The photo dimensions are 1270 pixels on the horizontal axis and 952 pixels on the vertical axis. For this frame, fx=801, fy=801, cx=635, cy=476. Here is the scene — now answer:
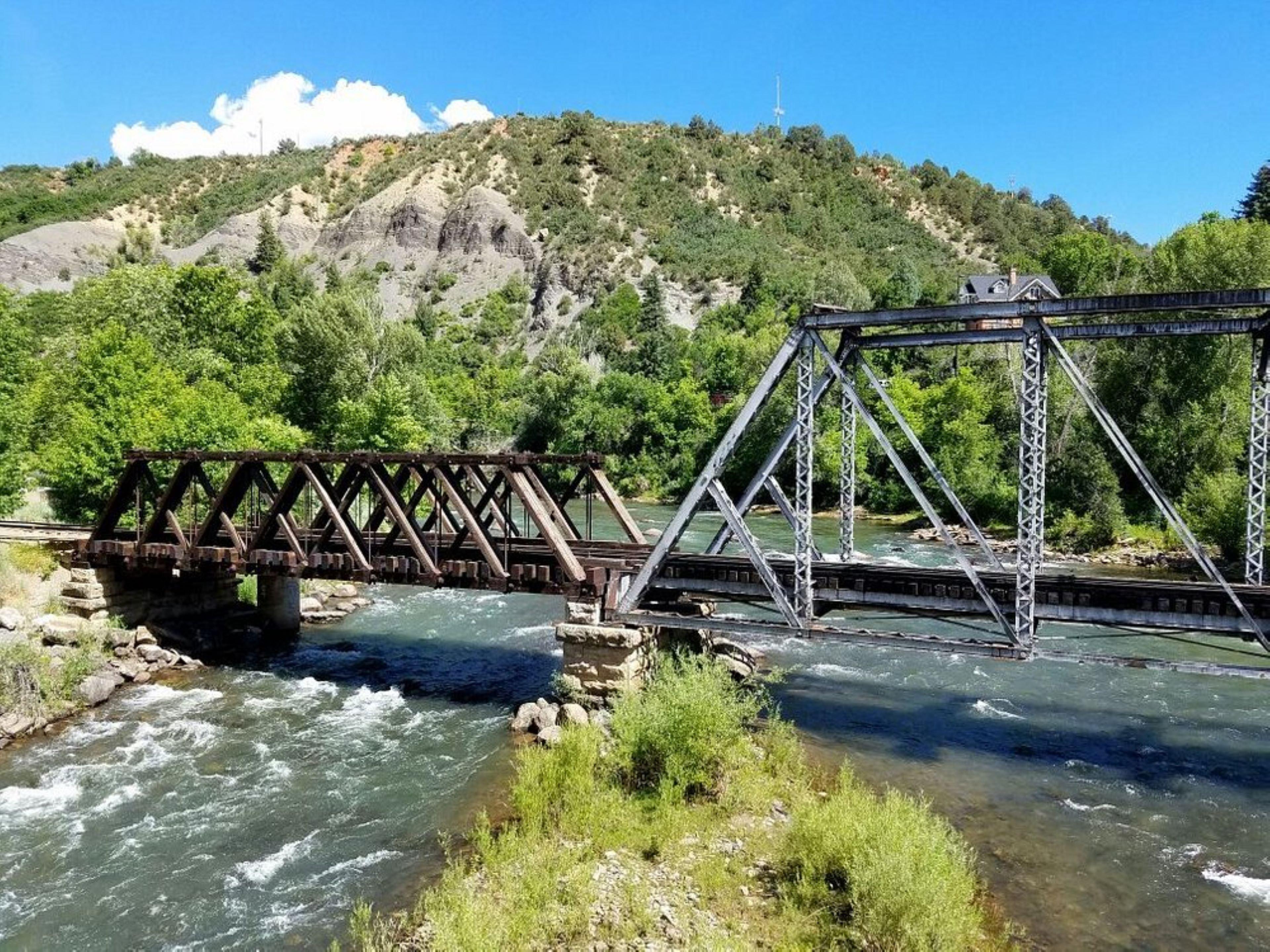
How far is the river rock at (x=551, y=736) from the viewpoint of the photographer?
607 inches

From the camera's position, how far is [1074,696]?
19688mm

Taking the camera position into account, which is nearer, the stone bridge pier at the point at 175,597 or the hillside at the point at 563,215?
the stone bridge pier at the point at 175,597

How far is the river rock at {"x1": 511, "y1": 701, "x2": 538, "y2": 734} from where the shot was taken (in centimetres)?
1733

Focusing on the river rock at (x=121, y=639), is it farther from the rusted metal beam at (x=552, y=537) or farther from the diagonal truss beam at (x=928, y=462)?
the diagonal truss beam at (x=928, y=462)

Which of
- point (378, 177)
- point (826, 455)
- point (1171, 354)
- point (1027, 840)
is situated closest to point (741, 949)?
point (1027, 840)

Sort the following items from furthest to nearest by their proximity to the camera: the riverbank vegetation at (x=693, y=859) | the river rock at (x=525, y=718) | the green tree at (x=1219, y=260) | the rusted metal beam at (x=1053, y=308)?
the green tree at (x=1219, y=260) < the river rock at (x=525, y=718) < the rusted metal beam at (x=1053, y=308) < the riverbank vegetation at (x=693, y=859)

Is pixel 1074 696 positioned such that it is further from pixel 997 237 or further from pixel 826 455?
pixel 997 237

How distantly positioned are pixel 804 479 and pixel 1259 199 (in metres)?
86.0

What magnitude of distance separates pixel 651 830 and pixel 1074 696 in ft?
43.1

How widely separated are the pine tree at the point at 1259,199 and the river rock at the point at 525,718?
276ft

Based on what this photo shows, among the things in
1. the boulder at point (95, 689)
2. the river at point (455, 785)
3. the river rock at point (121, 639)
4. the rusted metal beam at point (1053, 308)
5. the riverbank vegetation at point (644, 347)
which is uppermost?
the riverbank vegetation at point (644, 347)

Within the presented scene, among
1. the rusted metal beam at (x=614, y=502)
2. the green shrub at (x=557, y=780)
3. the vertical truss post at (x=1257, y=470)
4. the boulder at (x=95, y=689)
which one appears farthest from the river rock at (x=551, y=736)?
the vertical truss post at (x=1257, y=470)

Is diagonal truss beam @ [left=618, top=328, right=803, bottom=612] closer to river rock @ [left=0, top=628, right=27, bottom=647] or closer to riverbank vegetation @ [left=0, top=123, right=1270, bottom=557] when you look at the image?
river rock @ [left=0, top=628, right=27, bottom=647]

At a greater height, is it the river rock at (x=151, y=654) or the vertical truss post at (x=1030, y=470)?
the vertical truss post at (x=1030, y=470)
